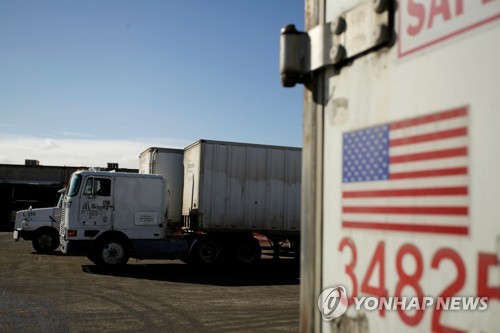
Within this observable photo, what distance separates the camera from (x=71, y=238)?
12828mm

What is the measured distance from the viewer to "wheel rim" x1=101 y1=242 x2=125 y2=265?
13.1m

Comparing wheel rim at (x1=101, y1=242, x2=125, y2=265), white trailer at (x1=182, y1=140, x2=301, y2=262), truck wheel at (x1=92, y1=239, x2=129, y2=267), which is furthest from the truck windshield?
white trailer at (x1=182, y1=140, x2=301, y2=262)

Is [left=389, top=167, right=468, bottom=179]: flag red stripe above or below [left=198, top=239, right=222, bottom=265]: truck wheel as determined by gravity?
above

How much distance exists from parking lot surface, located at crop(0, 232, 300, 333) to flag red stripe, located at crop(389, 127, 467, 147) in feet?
20.0

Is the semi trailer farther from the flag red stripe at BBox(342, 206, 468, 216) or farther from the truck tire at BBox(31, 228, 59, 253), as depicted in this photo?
the flag red stripe at BBox(342, 206, 468, 216)

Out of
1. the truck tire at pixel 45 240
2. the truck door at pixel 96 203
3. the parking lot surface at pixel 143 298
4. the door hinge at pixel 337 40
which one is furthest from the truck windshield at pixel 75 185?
the door hinge at pixel 337 40

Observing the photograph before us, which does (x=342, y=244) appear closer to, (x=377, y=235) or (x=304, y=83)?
(x=377, y=235)

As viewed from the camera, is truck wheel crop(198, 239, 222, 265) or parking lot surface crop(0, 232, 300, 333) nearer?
parking lot surface crop(0, 232, 300, 333)

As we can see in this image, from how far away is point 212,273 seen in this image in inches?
536

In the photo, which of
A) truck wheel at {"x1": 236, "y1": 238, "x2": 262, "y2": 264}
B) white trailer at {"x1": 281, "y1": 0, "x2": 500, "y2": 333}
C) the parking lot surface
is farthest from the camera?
truck wheel at {"x1": 236, "y1": 238, "x2": 262, "y2": 264}

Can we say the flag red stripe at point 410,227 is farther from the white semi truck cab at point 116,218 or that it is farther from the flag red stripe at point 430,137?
the white semi truck cab at point 116,218

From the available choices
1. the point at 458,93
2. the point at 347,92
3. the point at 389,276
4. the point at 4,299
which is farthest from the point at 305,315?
the point at 4,299

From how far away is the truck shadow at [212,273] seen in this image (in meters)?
12.2

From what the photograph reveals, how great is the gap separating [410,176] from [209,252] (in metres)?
13.4
